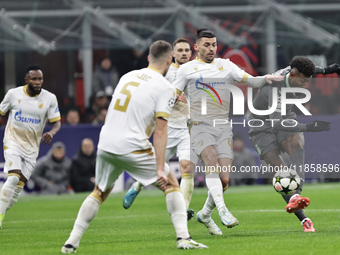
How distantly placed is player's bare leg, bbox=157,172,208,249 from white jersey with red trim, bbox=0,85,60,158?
14.9 ft

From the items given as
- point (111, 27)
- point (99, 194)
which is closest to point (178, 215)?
point (99, 194)

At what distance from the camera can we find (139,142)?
629cm

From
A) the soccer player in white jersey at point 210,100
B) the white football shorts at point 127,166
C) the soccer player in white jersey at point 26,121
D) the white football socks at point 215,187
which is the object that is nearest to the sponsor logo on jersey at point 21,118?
the soccer player in white jersey at point 26,121

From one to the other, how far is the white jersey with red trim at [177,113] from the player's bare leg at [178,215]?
391 centimetres

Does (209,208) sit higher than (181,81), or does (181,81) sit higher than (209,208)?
(181,81)

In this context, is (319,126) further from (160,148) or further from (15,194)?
(15,194)

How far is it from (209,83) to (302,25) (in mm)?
11066

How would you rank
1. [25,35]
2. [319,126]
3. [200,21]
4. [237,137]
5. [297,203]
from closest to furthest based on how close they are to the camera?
[297,203], [319,126], [237,137], [25,35], [200,21]

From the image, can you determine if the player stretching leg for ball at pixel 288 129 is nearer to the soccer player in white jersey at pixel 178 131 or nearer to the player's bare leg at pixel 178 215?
the soccer player in white jersey at pixel 178 131

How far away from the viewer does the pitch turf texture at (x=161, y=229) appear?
6.67 meters

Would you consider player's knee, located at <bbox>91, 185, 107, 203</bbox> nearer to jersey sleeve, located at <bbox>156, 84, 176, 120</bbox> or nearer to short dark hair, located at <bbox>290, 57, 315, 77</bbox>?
jersey sleeve, located at <bbox>156, 84, 176, 120</bbox>

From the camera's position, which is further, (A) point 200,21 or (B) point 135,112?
(A) point 200,21

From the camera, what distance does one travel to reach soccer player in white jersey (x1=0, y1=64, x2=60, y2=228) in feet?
33.5

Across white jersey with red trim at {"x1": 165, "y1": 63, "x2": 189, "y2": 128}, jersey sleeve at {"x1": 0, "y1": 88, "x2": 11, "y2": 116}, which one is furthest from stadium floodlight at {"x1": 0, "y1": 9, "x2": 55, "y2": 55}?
white jersey with red trim at {"x1": 165, "y1": 63, "x2": 189, "y2": 128}
